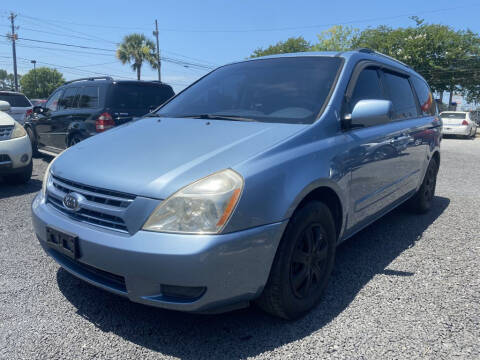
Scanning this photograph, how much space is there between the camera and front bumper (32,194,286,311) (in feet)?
6.07

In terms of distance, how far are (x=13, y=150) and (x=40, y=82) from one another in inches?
3366

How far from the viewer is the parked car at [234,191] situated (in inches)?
75.1

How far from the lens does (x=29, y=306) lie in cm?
256

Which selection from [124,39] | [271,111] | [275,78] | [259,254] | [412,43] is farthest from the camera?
[124,39]

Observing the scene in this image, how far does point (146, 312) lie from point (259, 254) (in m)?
0.97

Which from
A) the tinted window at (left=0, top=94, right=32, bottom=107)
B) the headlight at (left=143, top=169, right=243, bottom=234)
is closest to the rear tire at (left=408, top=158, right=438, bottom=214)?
the headlight at (left=143, top=169, right=243, bottom=234)

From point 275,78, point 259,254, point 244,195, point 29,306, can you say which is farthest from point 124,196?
point 275,78

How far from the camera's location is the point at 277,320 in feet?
7.94

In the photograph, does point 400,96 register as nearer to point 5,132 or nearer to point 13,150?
point 13,150

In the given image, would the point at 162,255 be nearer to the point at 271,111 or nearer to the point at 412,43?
the point at 271,111

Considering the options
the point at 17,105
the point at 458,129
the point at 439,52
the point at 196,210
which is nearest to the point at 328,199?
the point at 196,210

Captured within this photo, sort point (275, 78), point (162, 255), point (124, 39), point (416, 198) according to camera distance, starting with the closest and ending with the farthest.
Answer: point (162, 255) → point (275, 78) → point (416, 198) → point (124, 39)

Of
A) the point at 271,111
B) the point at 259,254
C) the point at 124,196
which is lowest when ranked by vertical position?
the point at 259,254

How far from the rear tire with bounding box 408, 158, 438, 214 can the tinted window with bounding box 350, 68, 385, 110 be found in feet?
5.63
